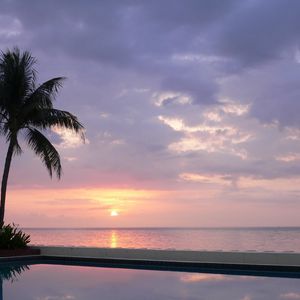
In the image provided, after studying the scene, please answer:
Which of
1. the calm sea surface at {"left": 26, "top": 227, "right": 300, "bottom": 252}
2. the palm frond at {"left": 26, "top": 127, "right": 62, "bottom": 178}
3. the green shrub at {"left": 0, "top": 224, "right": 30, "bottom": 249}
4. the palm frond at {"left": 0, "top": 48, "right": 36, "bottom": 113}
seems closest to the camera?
the green shrub at {"left": 0, "top": 224, "right": 30, "bottom": 249}

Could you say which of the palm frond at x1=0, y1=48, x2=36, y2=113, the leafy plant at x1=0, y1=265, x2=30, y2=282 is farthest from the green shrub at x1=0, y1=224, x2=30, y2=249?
the palm frond at x1=0, y1=48, x2=36, y2=113

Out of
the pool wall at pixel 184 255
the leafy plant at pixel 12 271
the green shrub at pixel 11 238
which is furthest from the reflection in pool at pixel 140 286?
the green shrub at pixel 11 238

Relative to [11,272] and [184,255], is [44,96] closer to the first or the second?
[11,272]

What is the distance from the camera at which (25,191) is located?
30.7 meters

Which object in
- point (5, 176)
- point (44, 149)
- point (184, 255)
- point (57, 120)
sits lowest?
point (184, 255)

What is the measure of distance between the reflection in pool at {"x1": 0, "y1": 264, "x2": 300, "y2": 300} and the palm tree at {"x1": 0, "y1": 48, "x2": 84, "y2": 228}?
4.58 m

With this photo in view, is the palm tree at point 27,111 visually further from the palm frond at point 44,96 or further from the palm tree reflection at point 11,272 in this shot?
the palm tree reflection at point 11,272

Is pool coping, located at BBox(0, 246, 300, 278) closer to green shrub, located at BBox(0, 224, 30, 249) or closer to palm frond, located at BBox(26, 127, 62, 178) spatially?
green shrub, located at BBox(0, 224, 30, 249)

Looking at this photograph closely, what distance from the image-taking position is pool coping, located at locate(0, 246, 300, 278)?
42.7 feet

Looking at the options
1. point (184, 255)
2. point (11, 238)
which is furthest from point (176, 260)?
point (11, 238)

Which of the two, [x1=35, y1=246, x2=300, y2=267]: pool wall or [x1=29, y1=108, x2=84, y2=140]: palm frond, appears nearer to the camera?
[x1=35, y1=246, x2=300, y2=267]: pool wall

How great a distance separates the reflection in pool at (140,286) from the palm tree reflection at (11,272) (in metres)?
0.05

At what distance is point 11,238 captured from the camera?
17000 millimetres

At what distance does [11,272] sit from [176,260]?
15.5 feet
